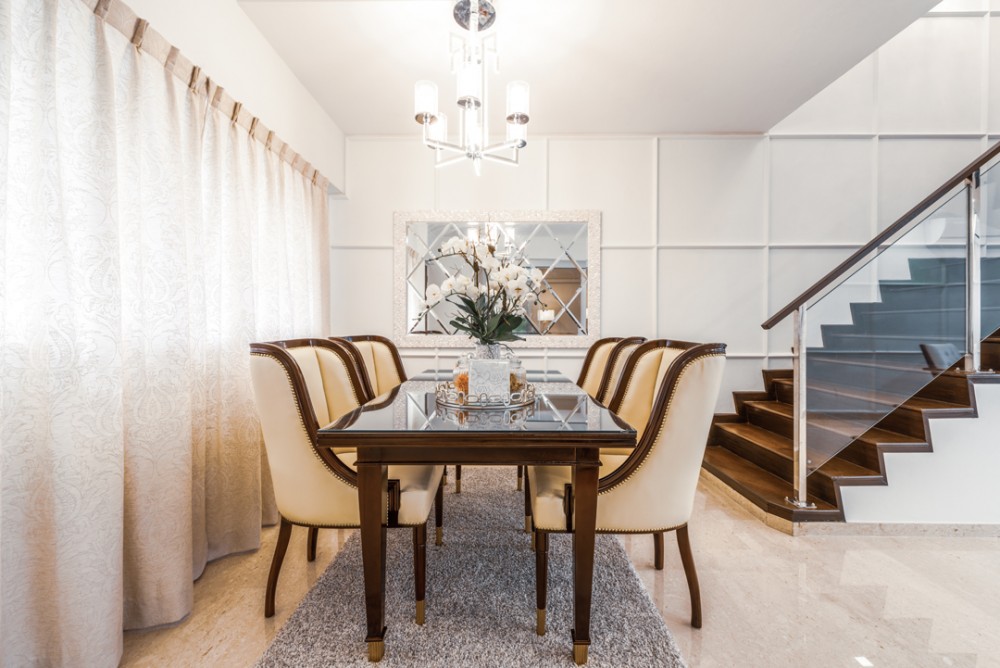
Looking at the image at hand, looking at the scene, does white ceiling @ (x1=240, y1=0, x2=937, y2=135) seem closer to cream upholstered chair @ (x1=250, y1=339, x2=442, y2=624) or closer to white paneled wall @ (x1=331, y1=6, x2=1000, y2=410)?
white paneled wall @ (x1=331, y1=6, x2=1000, y2=410)

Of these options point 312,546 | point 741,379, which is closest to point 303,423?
point 312,546

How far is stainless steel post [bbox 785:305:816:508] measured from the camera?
2.35 m

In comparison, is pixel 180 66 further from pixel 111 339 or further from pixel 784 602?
pixel 784 602

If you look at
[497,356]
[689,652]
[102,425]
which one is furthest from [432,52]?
[689,652]

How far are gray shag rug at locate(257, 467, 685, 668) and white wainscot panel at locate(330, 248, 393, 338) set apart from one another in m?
2.02

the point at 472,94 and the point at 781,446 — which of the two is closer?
the point at 472,94

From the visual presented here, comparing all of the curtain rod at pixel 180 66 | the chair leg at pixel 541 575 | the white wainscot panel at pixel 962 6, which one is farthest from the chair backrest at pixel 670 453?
the white wainscot panel at pixel 962 6

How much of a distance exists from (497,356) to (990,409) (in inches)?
103

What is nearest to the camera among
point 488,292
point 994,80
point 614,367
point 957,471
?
point 488,292

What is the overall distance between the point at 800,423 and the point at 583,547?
1727 mm

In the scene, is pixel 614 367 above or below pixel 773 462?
above

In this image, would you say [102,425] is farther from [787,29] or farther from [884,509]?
[787,29]

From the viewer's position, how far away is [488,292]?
168cm

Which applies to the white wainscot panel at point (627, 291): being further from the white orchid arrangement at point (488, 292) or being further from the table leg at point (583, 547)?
the table leg at point (583, 547)
